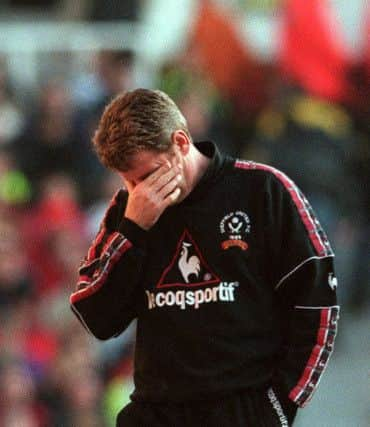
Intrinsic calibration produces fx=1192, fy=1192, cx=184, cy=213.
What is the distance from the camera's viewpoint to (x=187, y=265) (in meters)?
4.09

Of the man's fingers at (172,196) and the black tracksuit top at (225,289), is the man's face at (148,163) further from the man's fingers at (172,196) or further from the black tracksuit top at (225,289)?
the black tracksuit top at (225,289)

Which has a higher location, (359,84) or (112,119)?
(112,119)

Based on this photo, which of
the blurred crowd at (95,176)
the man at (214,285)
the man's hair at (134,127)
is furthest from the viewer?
the blurred crowd at (95,176)

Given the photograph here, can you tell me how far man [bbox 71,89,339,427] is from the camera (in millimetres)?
4020

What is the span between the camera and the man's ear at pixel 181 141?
13.0 feet

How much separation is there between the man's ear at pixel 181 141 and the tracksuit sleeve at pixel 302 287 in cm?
33

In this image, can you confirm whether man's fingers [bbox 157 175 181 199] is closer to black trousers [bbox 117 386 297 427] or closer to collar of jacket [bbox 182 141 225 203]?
collar of jacket [bbox 182 141 225 203]

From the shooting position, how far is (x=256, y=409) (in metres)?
4.08

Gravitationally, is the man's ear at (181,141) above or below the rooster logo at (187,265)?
above

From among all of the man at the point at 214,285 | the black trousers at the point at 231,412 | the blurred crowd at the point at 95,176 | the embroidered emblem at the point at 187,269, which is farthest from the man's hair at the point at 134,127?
the blurred crowd at the point at 95,176

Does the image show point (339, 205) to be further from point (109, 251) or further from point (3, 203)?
point (109, 251)

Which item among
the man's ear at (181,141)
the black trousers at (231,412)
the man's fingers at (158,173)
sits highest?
the man's ear at (181,141)

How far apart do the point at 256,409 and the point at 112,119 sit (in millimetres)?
1104

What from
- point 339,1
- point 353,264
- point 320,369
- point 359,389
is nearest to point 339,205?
point 353,264
